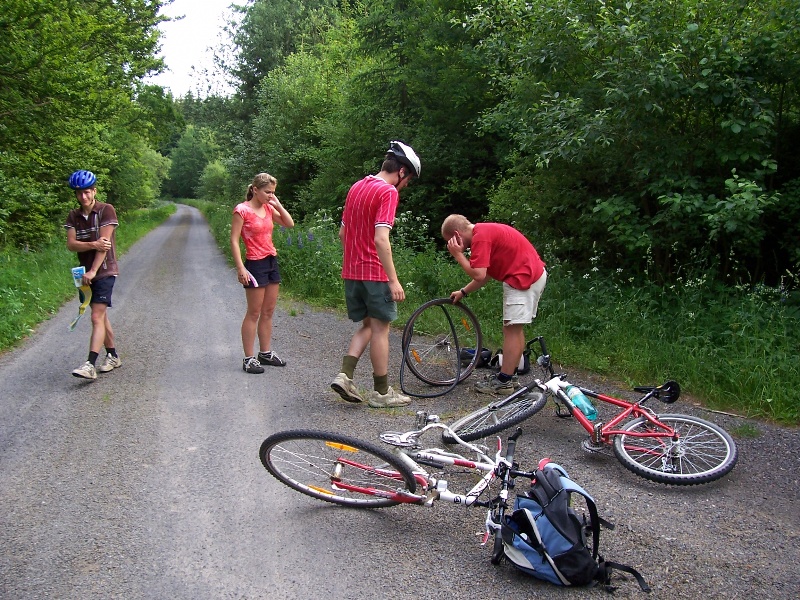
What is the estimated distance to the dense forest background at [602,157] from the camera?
6.38 metres

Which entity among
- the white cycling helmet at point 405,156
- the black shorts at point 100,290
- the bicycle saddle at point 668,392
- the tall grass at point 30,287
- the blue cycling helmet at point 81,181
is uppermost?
the white cycling helmet at point 405,156

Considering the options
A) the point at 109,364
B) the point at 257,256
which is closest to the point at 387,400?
the point at 257,256

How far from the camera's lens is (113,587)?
2.89 meters

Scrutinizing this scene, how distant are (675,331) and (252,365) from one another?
4.46 m

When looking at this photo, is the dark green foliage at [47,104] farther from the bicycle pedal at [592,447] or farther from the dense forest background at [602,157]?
the bicycle pedal at [592,447]

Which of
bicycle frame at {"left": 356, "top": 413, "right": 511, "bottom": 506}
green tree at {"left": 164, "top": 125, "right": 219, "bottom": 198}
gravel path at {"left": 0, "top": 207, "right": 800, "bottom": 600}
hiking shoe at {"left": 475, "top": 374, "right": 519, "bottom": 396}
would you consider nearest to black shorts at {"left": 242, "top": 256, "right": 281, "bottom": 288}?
gravel path at {"left": 0, "top": 207, "right": 800, "bottom": 600}

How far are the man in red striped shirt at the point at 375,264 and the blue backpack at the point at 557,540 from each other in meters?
2.26

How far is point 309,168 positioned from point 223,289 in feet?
46.6

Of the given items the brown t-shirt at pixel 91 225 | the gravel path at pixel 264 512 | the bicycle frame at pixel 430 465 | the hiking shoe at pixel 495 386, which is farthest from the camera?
the brown t-shirt at pixel 91 225

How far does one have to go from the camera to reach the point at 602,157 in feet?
26.5

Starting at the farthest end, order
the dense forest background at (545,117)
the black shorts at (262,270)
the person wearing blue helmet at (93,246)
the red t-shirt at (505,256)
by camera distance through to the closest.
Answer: the dense forest background at (545,117), the black shorts at (262,270), the person wearing blue helmet at (93,246), the red t-shirt at (505,256)

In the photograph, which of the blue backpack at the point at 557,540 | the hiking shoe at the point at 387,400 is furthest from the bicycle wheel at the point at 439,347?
the blue backpack at the point at 557,540

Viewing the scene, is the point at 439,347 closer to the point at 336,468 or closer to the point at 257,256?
the point at 257,256

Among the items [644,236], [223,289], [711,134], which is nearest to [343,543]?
[644,236]
